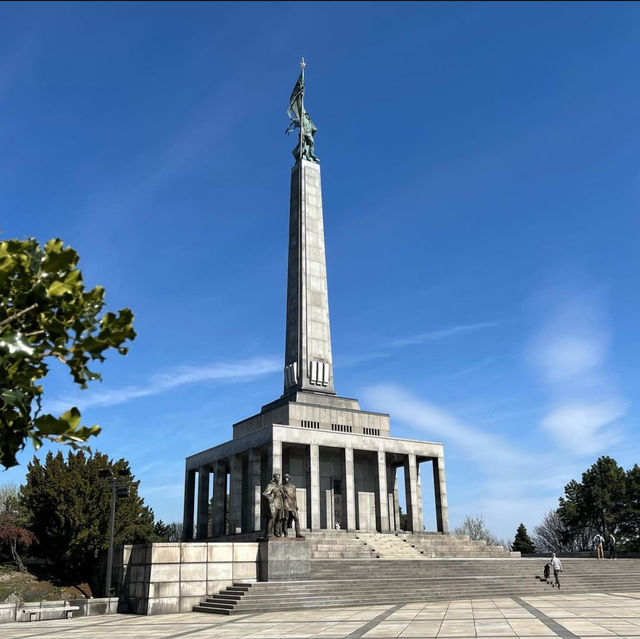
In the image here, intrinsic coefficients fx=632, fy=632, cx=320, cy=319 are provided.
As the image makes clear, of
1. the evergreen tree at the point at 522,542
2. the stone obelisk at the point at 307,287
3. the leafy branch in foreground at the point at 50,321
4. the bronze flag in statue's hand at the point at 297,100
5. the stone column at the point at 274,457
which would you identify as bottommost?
the evergreen tree at the point at 522,542

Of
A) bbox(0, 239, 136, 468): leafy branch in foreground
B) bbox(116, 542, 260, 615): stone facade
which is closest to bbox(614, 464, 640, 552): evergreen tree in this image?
bbox(116, 542, 260, 615): stone facade

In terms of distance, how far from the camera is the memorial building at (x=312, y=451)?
41.2 m

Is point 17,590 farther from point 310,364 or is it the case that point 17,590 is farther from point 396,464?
point 396,464

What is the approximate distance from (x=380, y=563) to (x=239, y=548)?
7.06 meters

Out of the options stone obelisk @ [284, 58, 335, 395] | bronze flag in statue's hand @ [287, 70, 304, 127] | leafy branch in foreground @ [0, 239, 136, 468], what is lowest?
leafy branch in foreground @ [0, 239, 136, 468]

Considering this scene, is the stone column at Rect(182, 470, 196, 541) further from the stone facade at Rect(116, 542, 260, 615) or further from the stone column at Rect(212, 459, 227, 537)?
the stone facade at Rect(116, 542, 260, 615)

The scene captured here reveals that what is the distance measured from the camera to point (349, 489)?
4106 cm

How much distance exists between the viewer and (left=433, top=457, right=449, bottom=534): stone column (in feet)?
145

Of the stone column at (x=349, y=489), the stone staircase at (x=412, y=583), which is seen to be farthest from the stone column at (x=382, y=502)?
the stone staircase at (x=412, y=583)

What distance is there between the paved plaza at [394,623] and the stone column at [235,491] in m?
21.2

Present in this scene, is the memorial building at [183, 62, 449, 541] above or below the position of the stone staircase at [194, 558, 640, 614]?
above

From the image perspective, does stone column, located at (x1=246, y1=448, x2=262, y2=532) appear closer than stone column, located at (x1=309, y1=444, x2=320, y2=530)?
No

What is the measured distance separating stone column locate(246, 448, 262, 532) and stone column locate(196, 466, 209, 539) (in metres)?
7.20

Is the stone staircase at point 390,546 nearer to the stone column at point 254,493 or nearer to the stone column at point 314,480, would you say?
the stone column at point 314,480
